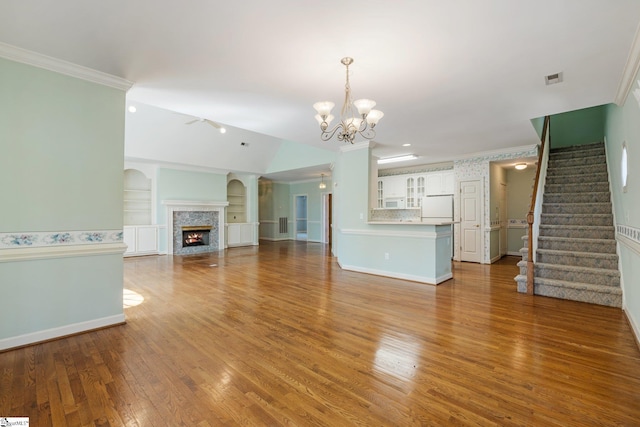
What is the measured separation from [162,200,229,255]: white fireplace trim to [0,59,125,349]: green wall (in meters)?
5.58

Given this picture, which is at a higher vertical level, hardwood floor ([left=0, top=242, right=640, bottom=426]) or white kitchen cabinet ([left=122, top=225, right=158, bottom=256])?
white kitchen cabinet ([left=122, top=225, right=158, bottom=256])

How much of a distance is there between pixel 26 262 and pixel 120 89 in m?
1.91

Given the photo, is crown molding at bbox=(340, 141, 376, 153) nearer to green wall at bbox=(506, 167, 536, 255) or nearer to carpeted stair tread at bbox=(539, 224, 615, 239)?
carpeted stair tread at bbox=(539, 224, 615, 239)

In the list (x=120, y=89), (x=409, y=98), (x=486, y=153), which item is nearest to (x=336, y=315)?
(x=409, y=98)

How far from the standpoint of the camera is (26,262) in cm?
263

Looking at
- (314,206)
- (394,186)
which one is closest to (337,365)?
(394,186)

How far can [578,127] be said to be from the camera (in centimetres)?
668

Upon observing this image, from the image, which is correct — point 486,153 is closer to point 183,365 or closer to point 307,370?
point 307,370

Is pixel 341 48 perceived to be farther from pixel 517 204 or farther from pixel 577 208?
pixel 517 204

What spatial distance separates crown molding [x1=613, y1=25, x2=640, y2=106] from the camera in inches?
93.4

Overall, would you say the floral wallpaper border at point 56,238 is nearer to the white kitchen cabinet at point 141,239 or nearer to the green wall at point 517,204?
the white kitchen cabinet at point 141,239

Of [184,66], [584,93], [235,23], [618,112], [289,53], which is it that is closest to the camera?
[235,23]

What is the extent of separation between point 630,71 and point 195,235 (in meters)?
9.61

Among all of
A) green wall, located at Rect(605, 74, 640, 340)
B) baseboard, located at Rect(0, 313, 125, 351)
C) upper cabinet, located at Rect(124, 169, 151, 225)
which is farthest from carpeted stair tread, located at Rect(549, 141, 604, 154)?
upper cabinet, located at Rect(124, 169, 151, 225)
